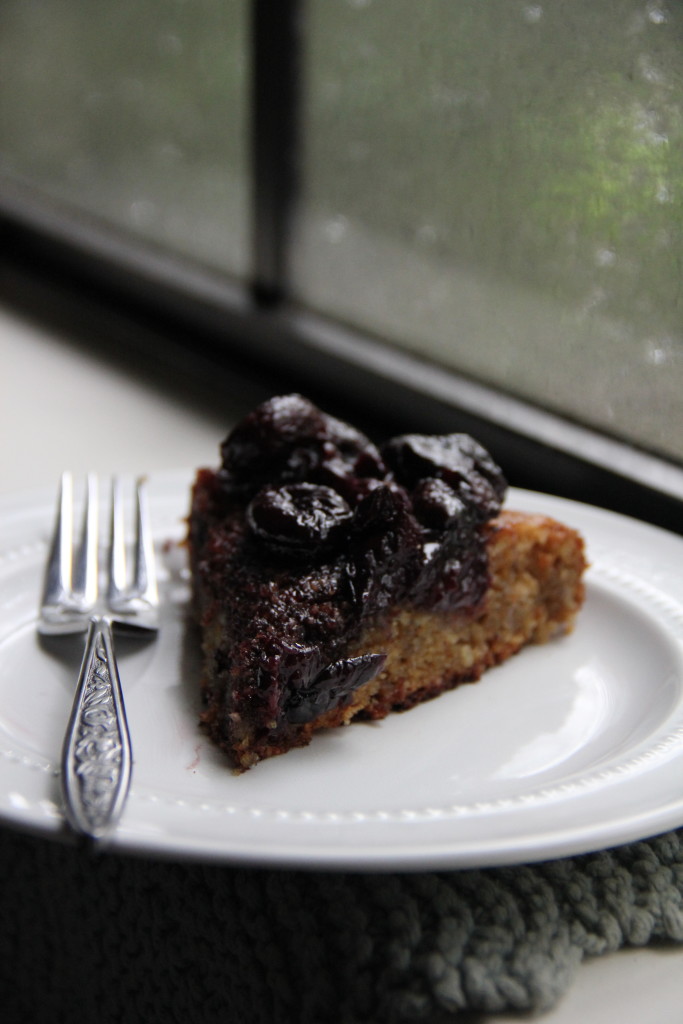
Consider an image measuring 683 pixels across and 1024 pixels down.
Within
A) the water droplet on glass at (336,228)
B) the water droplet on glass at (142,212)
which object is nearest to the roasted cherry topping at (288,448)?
the water droplet on glass at (336,228)

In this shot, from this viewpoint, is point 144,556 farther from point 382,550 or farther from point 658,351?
point 658,351

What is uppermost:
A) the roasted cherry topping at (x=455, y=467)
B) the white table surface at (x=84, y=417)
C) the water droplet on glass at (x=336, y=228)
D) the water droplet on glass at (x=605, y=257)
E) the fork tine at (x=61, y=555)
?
the water droplet on glass at (x=605, y=257)

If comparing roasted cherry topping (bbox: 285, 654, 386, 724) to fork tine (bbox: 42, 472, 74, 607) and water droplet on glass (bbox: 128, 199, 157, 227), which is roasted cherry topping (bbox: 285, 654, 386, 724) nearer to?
fork tine (bbox: 42, 472, 74, 607)

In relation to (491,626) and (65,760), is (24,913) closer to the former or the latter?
(65,760)

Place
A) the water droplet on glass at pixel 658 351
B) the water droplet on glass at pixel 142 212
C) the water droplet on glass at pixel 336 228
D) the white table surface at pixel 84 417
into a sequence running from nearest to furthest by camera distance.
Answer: the water droplet on glass at pixel 658 351 < the white table surface at pixel 84 417 < the water droplet on glass at pixel 336 228 < the water droplet on glass at pixel 142 212

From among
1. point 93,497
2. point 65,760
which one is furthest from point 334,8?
→ point 65,760

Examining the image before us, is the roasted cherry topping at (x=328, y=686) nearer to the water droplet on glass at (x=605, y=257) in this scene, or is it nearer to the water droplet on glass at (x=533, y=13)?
the water droplet on glass at (x=605, y=257)

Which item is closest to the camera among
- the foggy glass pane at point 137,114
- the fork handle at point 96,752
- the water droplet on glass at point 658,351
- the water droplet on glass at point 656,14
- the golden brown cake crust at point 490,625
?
the fork handle at point 96,752
